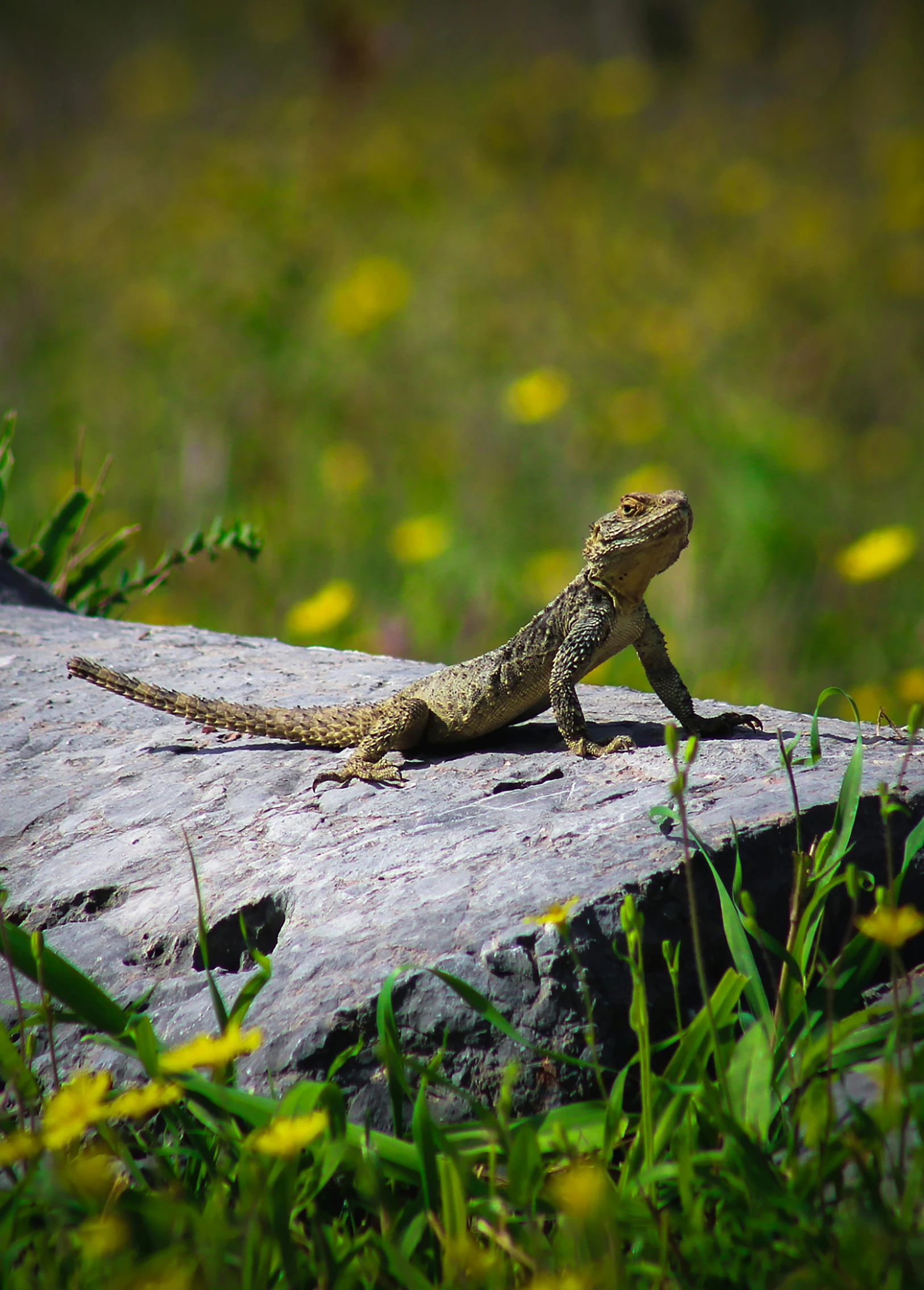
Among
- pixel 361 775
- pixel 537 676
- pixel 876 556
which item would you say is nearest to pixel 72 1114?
pixel 361 775

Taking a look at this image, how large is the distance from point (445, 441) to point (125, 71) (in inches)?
324

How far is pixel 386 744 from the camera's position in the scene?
3.42 meters

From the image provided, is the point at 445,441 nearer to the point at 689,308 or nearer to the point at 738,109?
the point at 689,308

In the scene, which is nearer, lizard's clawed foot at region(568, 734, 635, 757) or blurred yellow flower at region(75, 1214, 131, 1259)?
blurred yellow flower at region(75, 1214, 131, 1259)

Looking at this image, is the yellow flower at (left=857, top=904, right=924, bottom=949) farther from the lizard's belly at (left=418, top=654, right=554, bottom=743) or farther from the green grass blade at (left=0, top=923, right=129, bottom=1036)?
the lizard's belly at (left=418, top=654, right=554, bottom=743)

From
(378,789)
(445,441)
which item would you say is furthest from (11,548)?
(445,441)

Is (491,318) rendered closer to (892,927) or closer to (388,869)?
(388,869)

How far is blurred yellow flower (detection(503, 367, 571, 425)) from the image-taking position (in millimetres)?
7522

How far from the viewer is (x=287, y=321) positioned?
894cm

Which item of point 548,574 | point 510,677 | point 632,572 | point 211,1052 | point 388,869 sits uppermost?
point 548,574

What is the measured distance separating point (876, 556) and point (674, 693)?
2.59m

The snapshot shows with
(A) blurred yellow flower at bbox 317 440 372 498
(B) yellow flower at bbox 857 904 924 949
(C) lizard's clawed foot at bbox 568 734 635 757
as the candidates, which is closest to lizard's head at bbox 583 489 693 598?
(C) lizard's clawed foot at bbox 568 734 635 757

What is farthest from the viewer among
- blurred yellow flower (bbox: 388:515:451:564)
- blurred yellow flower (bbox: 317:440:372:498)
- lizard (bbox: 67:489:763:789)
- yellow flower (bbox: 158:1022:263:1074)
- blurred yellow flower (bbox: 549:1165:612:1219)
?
blurred yellow flower (bbox: 317:440:372:498)

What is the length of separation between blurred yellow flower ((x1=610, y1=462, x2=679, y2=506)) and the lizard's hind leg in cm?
348
